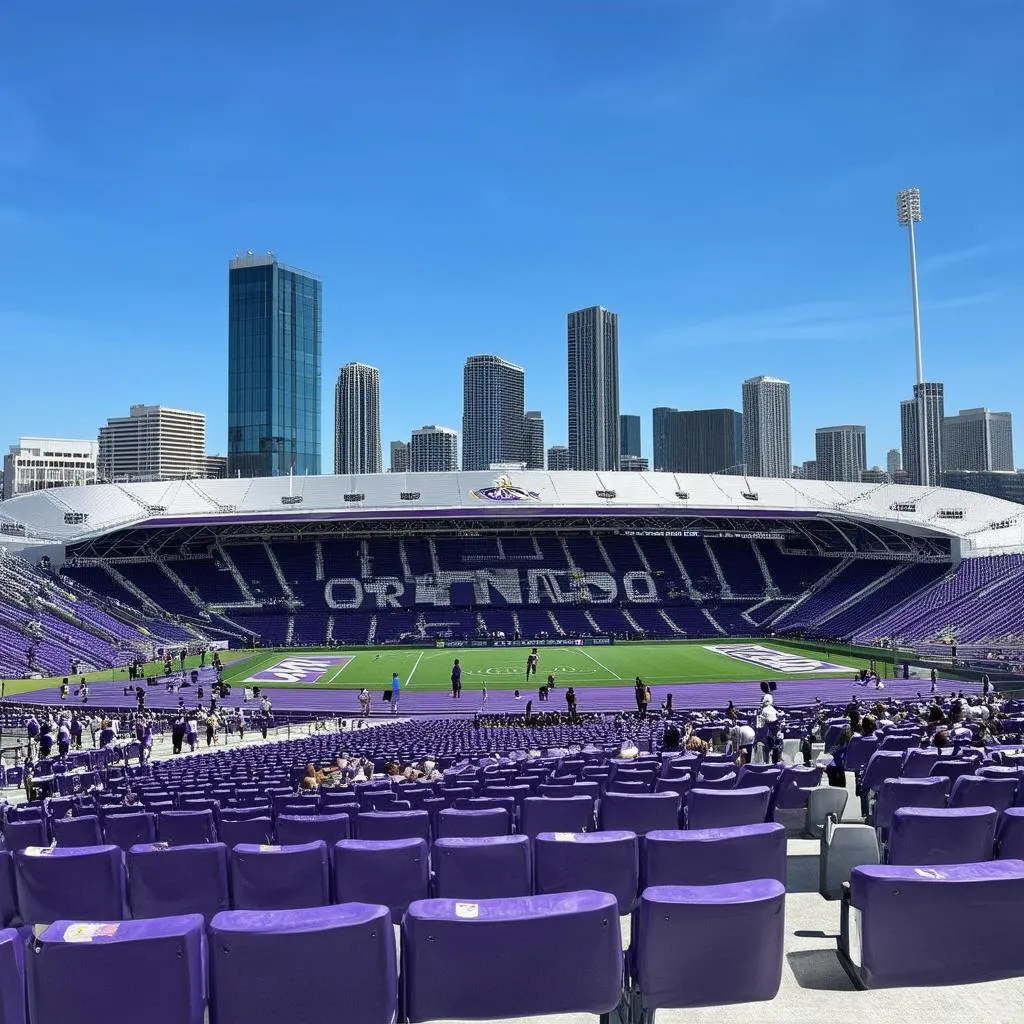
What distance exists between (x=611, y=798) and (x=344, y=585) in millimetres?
75200

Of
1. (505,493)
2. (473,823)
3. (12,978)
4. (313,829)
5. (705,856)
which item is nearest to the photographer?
(12,978)

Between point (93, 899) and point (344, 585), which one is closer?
point (93, 899)

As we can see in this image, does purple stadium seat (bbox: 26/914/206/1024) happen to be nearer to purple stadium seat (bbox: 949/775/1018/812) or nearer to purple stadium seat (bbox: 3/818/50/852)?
purple stadium seat (bbox: 949/775/1018/812)

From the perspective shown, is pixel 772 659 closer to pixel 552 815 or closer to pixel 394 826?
pixel 552 815

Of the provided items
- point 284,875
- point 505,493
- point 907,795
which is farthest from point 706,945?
point 505,493

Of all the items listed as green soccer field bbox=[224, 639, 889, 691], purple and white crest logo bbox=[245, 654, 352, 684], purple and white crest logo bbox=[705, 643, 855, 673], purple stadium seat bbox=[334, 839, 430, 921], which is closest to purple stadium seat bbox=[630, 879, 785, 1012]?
purple stadium seat bbox=[334, 839, 430, 921]

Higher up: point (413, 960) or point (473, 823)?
point (413, 960)

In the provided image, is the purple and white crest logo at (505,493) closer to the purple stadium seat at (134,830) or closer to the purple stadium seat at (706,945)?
the purple stadium seat at (134,830)

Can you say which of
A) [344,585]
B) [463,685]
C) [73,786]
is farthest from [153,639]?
[73,786]

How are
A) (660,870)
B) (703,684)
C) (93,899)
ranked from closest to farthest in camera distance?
(660,870), (93,899), (703,684)

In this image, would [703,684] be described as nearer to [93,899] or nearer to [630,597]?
[630,597]

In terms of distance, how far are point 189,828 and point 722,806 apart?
16.8 ft

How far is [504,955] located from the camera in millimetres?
3697

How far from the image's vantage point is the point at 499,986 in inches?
147
